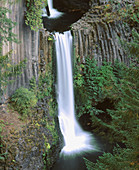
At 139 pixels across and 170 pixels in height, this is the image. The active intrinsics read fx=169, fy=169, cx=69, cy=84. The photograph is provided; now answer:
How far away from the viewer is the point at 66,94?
335 inches

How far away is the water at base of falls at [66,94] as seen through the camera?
7930mm

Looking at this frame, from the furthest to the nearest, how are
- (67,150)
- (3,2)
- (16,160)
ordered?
(67,150) < (3,2) < (16,160)

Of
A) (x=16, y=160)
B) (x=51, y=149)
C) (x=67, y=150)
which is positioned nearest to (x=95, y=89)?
(x=67, y=150)

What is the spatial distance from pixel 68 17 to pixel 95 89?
5.99 metres

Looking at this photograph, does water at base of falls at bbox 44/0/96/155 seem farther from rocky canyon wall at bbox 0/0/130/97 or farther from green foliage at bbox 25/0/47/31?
green foliage at bbox 25/0/47/31

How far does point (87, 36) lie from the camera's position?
9281mm

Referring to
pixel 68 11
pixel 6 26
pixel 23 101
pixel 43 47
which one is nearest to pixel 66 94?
pixel 43 47

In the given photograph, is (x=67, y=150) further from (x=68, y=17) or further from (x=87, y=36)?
(x=68, y=17)

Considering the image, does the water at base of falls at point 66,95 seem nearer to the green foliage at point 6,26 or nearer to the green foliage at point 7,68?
the green foliage at point 7,68

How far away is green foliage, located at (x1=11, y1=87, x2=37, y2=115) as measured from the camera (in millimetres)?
5859

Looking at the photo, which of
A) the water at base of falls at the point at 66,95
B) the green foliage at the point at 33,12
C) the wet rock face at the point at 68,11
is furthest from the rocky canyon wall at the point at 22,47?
the wet rock face at the point at 68,11

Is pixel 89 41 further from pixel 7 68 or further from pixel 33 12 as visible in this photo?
pixel 7 68

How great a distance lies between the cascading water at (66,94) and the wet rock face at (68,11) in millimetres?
2479

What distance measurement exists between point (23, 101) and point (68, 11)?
9084 millimetres
